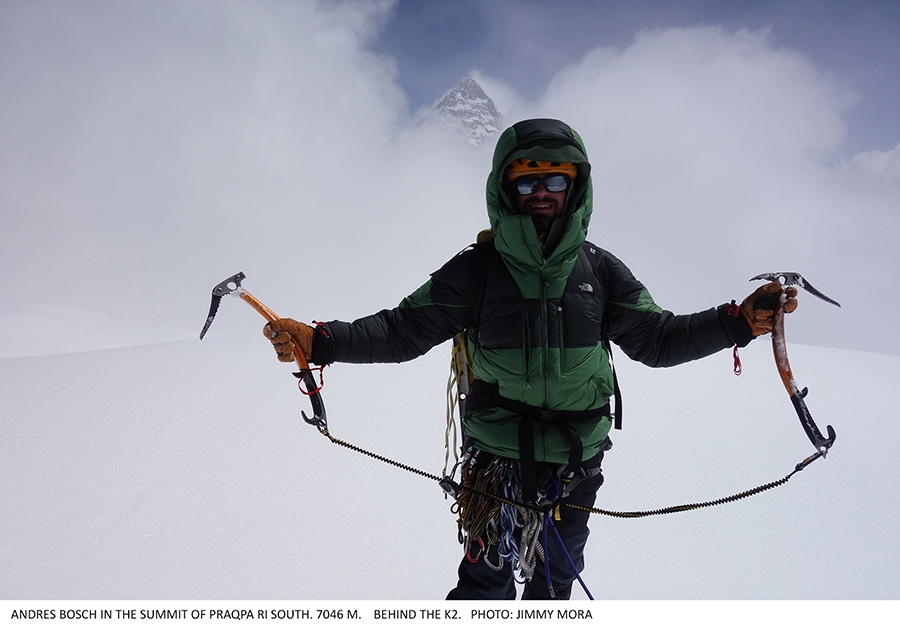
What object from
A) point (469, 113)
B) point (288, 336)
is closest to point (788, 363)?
point (288, 336)

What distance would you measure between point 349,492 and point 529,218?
250 cm

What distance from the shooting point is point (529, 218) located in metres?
2.07

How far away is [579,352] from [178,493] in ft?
9.72

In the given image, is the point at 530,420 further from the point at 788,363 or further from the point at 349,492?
the point at 349,492

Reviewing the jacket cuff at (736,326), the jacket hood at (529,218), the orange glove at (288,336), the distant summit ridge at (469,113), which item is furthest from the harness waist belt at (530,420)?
the distant summit ridge at (469,113)

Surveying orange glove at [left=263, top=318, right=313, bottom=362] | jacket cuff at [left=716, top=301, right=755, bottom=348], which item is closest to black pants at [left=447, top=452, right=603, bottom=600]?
jacket cuff at [left=716, top=301, right=755, bottom=348]

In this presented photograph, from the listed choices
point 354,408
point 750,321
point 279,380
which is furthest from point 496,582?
point 279,380

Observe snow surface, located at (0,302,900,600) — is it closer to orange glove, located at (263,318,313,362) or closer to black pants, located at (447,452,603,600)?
black pants, located at (447,452,603,600)

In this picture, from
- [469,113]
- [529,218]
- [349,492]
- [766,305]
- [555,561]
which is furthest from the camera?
[469,113]

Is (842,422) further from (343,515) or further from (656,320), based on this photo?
(343,515)

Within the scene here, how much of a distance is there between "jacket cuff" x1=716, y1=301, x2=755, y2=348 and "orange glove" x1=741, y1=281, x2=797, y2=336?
0.02 m

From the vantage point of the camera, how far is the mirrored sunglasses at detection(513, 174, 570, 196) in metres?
2.16
